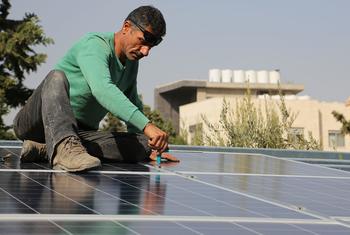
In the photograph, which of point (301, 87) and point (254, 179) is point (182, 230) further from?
point (301, 87)

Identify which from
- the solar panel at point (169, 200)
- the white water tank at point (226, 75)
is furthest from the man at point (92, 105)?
the white water tank at point (226, 75)

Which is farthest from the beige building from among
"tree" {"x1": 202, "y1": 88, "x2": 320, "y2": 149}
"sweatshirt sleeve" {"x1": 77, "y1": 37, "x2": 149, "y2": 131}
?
"sweatshirt sleeve" {"x1": 77, "y1": 37, "x2": 149, "y2": 131}

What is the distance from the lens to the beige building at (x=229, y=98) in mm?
65312

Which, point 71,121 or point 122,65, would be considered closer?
point 71,121

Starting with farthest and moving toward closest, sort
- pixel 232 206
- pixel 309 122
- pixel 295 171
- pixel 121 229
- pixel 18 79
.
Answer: pixel 309 122
pixel 18 79
pixel 295 171
pixel 232 206
pixel 121 229

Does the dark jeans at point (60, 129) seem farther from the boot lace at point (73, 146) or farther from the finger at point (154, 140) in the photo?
the finger at point (154, 140)

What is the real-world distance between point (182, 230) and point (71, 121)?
2877mm

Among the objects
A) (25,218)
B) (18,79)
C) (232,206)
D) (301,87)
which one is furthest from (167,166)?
(301,87)

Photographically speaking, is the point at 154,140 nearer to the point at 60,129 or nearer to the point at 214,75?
the point at 60,129

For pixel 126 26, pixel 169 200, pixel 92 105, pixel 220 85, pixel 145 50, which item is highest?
pixel 220 85

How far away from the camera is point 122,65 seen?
23.2 ft

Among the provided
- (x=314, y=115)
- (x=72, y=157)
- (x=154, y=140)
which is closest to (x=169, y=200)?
(x=154, y=140)

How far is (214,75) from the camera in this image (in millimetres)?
90875

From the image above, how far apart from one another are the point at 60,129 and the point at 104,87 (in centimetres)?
56
